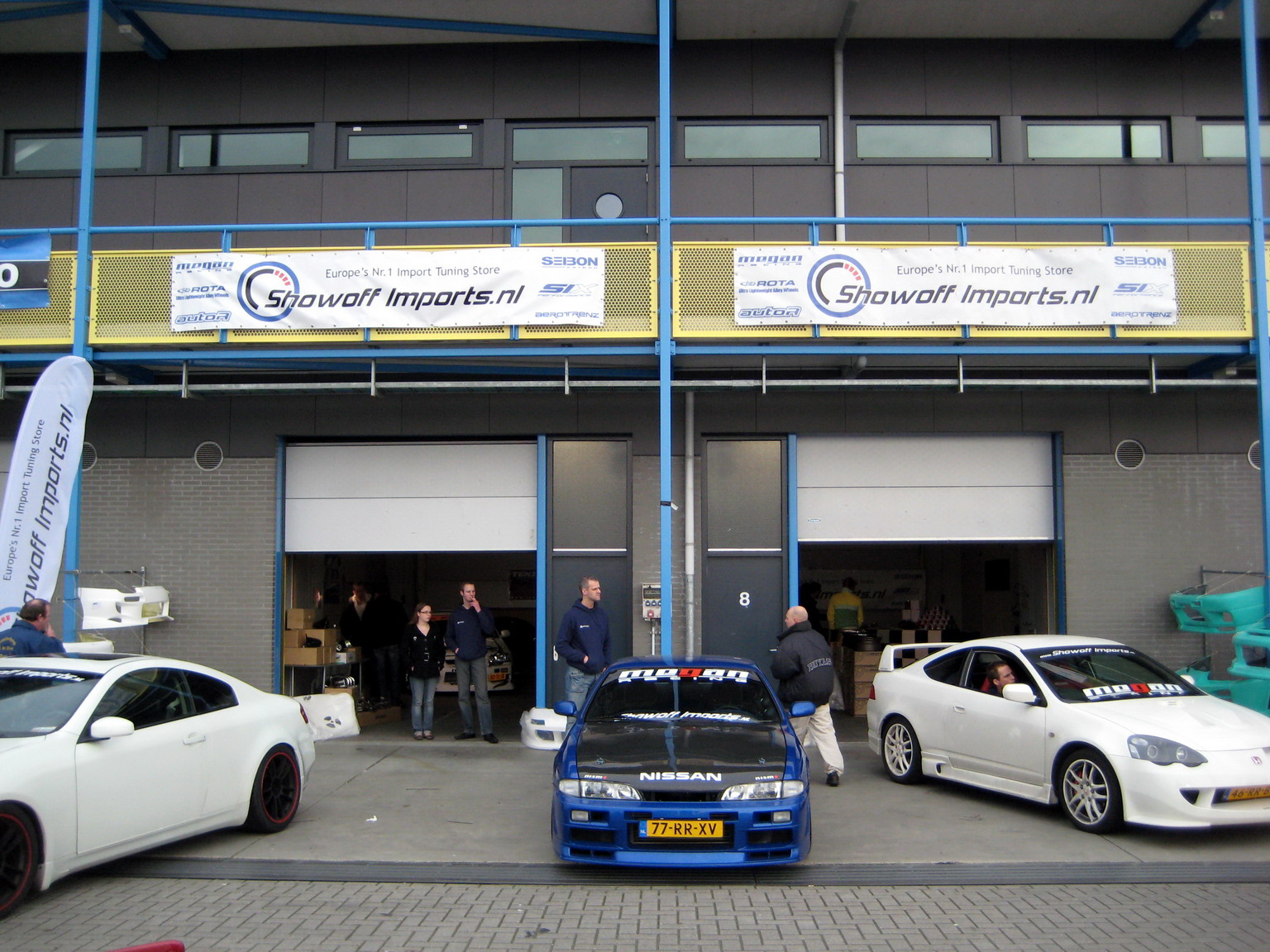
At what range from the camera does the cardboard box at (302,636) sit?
488 inches

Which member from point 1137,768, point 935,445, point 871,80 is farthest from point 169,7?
point 1137,768

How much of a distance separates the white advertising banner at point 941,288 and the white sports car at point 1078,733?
3.38m

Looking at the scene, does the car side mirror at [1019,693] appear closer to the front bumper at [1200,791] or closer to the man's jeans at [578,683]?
the front bumper at [1200,791]

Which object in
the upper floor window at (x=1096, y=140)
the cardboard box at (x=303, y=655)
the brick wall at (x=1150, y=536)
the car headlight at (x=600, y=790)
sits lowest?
the car headlight at (x=600, y=790)

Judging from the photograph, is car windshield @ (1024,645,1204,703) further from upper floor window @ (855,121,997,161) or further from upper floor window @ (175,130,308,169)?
upper floor window @ (175,130,308,169)

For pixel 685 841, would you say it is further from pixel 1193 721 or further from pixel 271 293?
pixel 271 293

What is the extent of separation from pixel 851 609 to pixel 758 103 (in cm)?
701

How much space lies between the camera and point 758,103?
1265cm

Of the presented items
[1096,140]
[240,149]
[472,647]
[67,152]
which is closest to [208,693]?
[472,647]

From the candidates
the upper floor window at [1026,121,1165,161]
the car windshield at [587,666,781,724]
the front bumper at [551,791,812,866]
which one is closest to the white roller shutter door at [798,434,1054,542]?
the upper floor window at [1026,121,1165,161]

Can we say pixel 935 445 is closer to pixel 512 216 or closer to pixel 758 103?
pixel 758 103

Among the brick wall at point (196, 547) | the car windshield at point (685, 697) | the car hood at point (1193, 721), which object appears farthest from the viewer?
the brick wall at point (196, 547)

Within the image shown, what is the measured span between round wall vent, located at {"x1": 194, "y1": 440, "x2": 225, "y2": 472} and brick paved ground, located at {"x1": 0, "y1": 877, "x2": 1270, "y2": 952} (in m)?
6.78

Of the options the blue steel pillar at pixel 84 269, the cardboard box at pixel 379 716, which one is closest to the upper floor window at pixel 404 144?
the blue steel pillar at pixel 84 269
